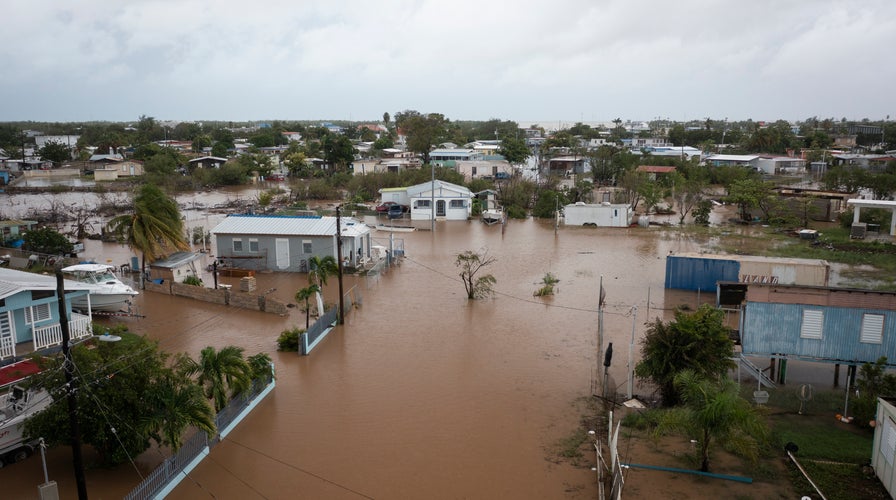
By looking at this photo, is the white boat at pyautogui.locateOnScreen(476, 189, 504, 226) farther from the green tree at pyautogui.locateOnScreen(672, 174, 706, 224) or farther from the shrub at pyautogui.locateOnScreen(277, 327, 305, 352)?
the shrub at pyautogui.locateOnScreen(277, 327, 305, 352)

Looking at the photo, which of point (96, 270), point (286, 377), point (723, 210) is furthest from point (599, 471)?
point (723, 210)

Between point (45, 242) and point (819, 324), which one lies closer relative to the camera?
point (819, 324)

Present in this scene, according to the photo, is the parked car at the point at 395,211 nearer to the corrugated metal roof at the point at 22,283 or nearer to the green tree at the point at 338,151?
the green tree at the point at 338,151

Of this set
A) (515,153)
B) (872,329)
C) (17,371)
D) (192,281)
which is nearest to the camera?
(17,371)

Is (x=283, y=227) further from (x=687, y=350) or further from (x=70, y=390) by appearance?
(x=70, y=390)

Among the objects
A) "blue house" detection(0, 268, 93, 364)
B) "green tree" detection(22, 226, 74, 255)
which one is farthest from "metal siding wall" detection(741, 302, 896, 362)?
"green tree" detection(22, 226, 74, 255)

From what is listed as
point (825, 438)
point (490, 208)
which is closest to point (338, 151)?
point (490, 208)
